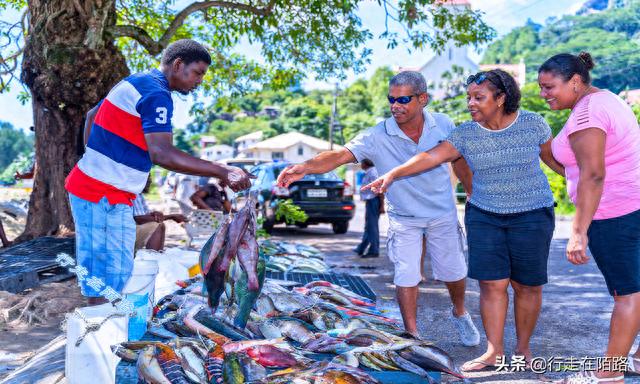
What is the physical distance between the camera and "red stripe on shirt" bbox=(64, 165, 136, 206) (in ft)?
12.9

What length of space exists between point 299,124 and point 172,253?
78459mm

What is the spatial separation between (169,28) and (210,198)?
2.82 meters

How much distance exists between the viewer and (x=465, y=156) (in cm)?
464

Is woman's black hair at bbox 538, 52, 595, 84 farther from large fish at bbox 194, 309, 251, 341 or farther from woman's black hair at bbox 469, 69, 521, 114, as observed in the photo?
large fish at bbox 194, 309, 251, 341

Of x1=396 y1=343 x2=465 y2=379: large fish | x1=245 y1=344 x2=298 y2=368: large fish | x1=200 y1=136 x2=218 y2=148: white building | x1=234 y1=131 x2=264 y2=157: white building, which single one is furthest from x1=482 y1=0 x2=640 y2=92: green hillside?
x1=200 y1=136 x2=218 y2=148: white building

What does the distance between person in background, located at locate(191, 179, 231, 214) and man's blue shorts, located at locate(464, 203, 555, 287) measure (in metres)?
6.29

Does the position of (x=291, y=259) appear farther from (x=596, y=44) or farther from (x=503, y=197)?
(x=596, y=44)

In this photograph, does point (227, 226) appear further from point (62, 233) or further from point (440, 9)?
point (440, 9)

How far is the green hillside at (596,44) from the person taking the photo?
3556cm

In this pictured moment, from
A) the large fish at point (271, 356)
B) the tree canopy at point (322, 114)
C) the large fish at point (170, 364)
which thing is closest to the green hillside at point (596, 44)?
the large fish at point (271, 356)

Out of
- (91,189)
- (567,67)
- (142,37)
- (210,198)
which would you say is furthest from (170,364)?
(210,198)

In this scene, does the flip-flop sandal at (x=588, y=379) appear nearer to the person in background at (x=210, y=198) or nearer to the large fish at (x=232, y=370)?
the large fish at (x=232, y=370)

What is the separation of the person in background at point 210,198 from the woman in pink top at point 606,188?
22.8 feet

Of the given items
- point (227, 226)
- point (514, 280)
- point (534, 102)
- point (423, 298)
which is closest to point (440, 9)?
point (423, 298)
